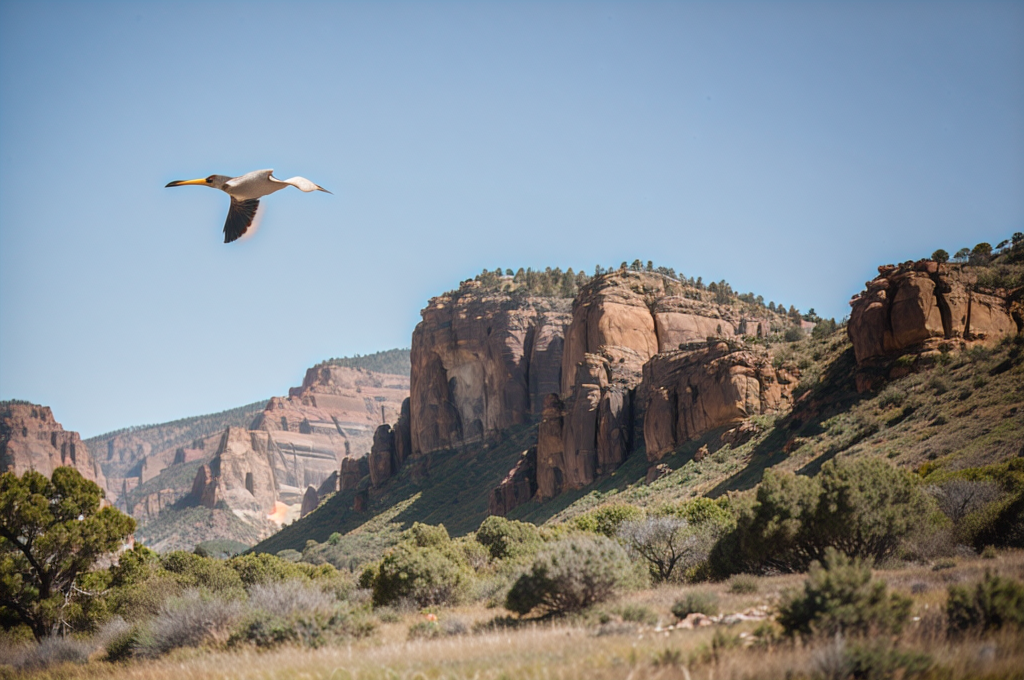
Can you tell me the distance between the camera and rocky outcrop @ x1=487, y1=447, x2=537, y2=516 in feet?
232

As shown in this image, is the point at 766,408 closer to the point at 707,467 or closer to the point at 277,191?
the point at 707,467

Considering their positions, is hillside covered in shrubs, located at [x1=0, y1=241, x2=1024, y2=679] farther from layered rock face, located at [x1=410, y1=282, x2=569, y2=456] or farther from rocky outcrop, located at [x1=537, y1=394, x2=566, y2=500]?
layered rock face, located at [x1=410, y1=282, x2=569, y2=456]

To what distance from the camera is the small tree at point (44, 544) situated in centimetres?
2422

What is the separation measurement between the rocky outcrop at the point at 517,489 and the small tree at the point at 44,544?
47423 mm

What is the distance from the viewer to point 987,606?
1102cm

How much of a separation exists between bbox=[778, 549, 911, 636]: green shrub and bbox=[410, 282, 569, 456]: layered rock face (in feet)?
274

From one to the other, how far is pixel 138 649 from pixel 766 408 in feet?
143

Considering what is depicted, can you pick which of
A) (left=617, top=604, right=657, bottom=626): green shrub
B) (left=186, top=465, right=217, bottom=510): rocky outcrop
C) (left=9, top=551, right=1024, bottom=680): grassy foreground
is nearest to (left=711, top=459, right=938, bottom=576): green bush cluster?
(left=9, top=551, right=1024, bottom=680): grassy foreground

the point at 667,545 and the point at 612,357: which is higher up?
the point at 612,357

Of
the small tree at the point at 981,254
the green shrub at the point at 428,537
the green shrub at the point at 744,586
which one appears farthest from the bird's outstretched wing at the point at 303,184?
the small tree at the point at 981,254

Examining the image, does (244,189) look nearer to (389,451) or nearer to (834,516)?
(834,516)

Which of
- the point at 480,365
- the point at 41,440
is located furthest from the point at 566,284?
the point at 41,440

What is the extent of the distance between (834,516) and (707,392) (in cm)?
3731

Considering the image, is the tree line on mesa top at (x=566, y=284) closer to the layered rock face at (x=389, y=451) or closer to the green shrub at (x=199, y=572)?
the layered rock face at (x=389, y=451)
